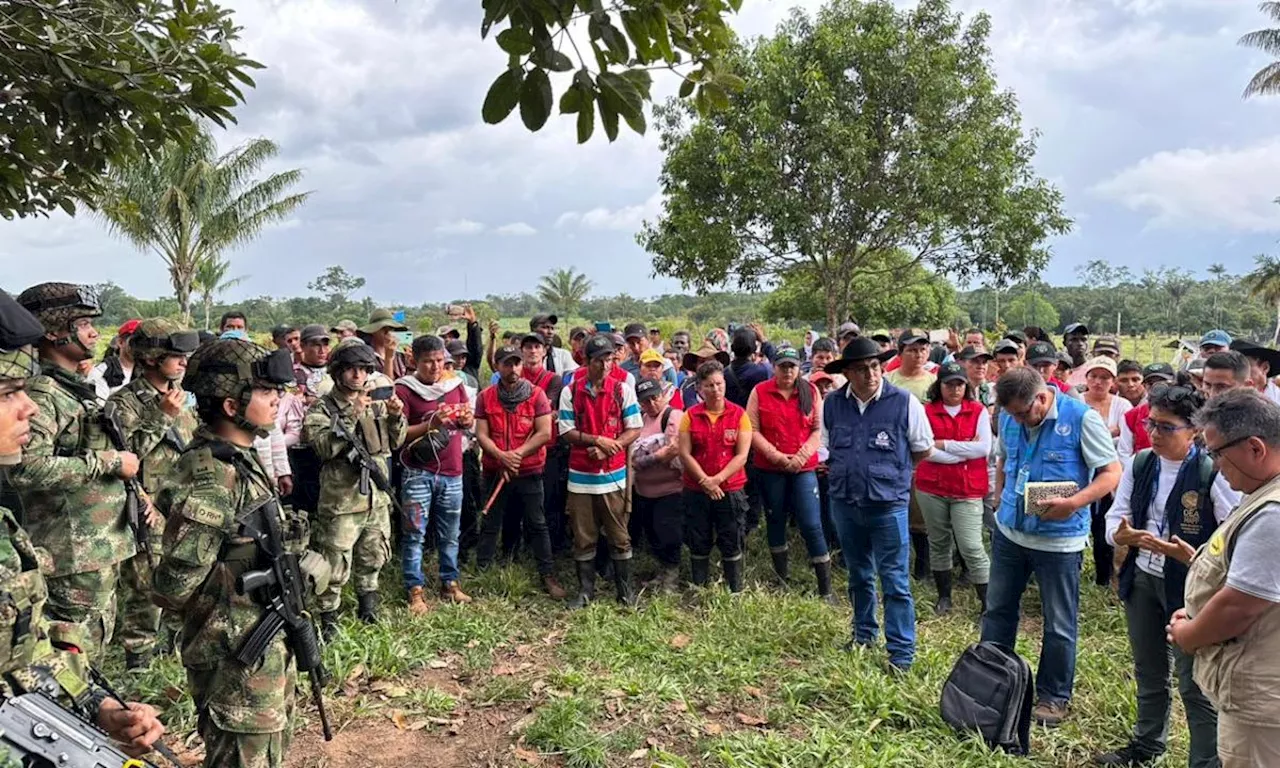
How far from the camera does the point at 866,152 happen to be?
41.9 ft

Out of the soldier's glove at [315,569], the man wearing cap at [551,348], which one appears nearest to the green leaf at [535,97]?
the soldier's glove at [315,569]

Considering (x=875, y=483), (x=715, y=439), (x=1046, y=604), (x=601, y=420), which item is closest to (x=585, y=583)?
(x=601, y=420)

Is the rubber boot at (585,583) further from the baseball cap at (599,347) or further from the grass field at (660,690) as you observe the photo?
the baseball cap at (599,347)

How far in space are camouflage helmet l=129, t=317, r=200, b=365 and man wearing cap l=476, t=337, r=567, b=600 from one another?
2.08 m

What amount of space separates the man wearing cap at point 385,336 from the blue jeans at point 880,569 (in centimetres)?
381

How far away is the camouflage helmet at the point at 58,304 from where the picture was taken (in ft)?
12.0

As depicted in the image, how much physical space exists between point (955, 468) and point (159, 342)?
5.13 meters

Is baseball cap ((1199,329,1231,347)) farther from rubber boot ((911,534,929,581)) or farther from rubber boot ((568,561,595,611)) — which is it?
rubber boot ((568,561,595,611))

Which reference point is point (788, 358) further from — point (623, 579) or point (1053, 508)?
point (1053, 508)

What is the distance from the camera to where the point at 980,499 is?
5.51 m

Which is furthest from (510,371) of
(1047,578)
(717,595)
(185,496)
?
(1047,578)

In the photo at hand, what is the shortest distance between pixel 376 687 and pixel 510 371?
232 centimetres

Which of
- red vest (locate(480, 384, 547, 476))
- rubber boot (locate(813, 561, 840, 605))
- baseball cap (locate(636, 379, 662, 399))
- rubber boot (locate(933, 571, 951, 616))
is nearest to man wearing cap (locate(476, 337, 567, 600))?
red vest (locate(480, 384, 547, 476))

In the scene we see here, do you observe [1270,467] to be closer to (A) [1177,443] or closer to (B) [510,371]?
(A) [1177,443]
